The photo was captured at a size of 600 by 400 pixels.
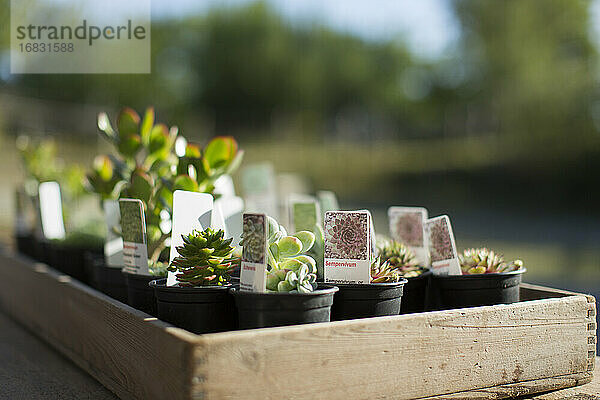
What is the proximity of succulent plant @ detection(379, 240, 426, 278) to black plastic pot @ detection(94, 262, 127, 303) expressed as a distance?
69 cm

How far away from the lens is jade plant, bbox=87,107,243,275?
61.7 inches

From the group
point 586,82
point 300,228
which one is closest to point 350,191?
point 586,82

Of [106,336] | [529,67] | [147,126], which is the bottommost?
[106,336]

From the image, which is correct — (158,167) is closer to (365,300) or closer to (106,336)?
(106,336)

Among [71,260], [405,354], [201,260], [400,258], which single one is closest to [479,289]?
[400,258]

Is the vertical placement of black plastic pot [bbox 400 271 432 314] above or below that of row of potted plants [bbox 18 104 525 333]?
below

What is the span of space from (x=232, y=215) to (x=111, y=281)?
0.37m

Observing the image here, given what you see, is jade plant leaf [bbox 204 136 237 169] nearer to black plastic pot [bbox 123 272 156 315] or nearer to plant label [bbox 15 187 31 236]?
black plastic pot [bbox 123 272 156 315]

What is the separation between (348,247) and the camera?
1.28 metres

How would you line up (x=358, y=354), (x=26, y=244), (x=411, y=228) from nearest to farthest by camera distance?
(x=358, y=354), (x=411, y=228), (x=26, y=244)

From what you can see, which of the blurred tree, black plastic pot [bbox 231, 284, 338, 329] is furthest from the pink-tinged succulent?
the blurred tree

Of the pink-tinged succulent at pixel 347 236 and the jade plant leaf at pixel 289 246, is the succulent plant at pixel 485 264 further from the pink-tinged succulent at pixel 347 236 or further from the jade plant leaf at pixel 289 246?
the jade plant leaf at pixel 289 246

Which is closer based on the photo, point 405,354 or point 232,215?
point 405,354

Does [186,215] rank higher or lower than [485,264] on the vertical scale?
higher
